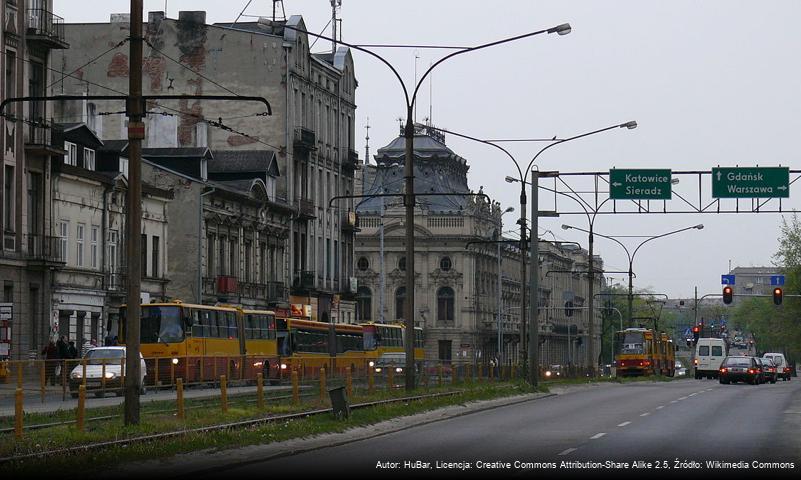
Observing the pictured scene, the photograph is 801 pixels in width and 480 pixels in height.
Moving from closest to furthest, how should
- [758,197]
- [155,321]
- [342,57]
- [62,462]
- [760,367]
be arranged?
1. [62,462]
2. [155,321]
3. [758,197]
4. [760,367]
5. [342,57]

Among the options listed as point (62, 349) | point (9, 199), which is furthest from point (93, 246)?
point (62, 349)

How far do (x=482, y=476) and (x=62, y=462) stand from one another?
18.5 feet

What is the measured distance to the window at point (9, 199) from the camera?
51.4 m

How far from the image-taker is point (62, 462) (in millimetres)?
20250

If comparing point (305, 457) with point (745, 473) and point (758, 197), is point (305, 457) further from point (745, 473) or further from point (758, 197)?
point (758, 197)

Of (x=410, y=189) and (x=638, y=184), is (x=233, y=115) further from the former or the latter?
(x=410, y=189)

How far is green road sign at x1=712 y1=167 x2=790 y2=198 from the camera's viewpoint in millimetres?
55781

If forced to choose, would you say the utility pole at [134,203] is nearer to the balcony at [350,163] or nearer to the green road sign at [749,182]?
the green road sign at [749,182]

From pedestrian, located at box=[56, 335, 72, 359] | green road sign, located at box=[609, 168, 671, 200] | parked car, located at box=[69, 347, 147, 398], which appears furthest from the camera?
green road sign, located at box=[609, 168, 671, 200]

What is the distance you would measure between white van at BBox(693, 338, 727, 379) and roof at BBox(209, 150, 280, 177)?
29.4 meters

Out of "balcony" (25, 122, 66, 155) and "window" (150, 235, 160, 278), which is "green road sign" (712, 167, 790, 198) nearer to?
"balcony" (25, 122, 66, 155)

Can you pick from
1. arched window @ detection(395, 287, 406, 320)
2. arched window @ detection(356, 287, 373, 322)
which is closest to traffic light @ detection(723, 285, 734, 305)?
arched window @ detection(395, 287, 406, 320)

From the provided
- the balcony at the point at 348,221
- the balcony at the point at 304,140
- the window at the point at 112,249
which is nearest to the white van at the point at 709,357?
the balcony at the point at 348,221

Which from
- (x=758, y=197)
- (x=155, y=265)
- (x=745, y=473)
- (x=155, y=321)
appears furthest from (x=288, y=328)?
(x=745, y=473)
